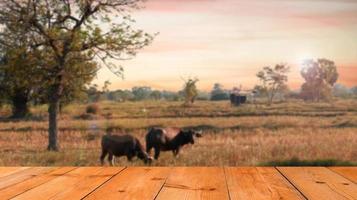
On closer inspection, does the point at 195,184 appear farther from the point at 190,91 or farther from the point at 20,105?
the point at 190,91

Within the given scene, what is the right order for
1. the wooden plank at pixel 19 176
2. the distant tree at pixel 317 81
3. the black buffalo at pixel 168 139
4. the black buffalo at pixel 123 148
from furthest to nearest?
the distant tree at pixel 317 81 < the black buffalo at pixel 168 139 < the black buffalo at pixel 123 148 < the wooden plank at pixel 19 176

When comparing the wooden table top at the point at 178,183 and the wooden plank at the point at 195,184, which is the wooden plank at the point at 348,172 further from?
the wooden plank at the point at 195,184

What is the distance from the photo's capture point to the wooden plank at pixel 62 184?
2038 millimetres

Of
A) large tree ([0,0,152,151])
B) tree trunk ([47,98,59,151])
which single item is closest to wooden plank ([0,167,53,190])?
large tree ([0,0,152,151])

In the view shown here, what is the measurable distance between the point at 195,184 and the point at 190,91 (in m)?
12.9

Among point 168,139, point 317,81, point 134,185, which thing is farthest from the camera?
point 317,81

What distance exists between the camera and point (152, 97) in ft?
39.2

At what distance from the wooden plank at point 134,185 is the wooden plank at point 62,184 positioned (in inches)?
4.4

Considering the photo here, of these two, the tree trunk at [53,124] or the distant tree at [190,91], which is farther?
the distant tree at [190,91]

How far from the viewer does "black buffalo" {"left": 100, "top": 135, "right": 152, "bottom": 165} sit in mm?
8266

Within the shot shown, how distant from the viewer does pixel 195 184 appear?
7.39ft

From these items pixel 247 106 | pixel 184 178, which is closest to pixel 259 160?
pixel 184 178

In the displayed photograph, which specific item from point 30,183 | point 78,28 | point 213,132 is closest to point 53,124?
point 78,28

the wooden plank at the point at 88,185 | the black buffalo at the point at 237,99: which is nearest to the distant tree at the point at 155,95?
the black buffalo at the point at 237,99
